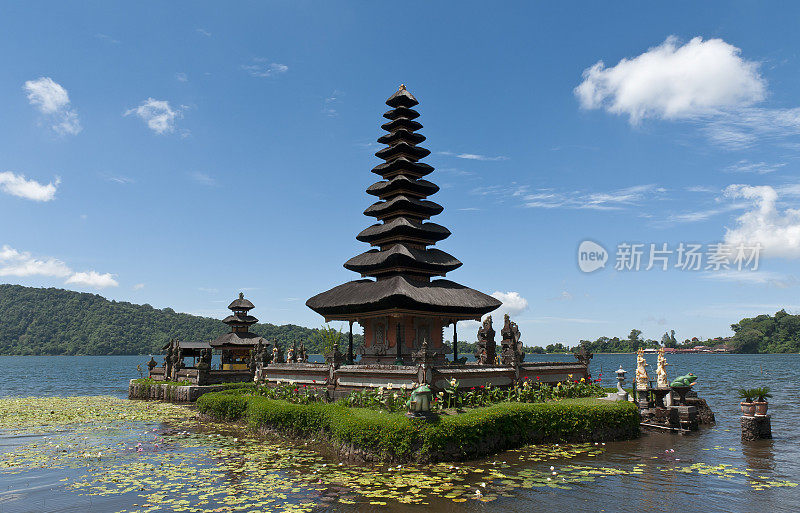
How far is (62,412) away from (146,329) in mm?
174869

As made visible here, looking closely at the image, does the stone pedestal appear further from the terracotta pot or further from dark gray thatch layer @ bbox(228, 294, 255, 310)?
dark gray thatch layer @ bbox(228, 294, 255, 310)

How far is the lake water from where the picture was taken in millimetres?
12125

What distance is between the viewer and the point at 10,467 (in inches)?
653

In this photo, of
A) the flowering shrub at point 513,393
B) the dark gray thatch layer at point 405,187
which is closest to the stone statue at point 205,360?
the dark gray thatch layer at point 405,187

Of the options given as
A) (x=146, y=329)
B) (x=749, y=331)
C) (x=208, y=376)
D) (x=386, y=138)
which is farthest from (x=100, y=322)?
(x=749, y=331)

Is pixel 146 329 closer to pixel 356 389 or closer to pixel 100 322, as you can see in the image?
pixel 100 322

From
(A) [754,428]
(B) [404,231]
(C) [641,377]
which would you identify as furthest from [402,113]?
(A) [754,428]

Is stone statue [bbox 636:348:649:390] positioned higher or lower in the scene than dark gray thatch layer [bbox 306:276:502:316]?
lower

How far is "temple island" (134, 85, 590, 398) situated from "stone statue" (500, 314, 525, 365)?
0.05 metres

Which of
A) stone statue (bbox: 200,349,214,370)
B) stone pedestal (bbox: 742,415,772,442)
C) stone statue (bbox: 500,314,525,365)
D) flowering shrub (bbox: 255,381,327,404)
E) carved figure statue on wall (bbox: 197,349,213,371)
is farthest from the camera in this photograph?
stone statue (bbox: 200,349,214,370)

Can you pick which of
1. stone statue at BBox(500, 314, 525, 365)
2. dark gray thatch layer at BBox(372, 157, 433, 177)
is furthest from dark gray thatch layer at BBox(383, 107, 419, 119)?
stone statue at BBox(500, 314, 525, 365)

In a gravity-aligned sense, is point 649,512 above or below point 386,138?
below

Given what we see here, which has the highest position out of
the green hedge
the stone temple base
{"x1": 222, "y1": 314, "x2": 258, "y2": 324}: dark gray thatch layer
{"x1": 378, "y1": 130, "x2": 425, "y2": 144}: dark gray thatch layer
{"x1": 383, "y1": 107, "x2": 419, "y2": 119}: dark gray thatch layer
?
{"x1": 383, "y1": 107, "x2": 419, "y2": 119}: dark gray thatch layer

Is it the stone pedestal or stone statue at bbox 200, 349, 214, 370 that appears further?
stone statue at bbox 200, 349, 214, 370
